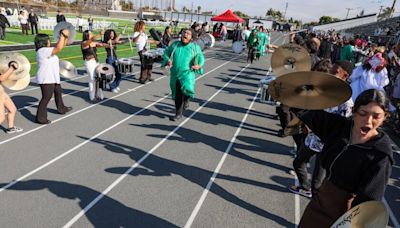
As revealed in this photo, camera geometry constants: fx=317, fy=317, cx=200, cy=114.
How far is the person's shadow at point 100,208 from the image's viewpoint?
12.4 ft

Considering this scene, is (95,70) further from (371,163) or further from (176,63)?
(371,163)

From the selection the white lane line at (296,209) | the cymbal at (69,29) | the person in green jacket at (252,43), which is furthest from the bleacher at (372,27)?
the white lane line at (296,209)

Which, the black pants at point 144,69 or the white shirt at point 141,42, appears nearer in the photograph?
the white shirt at point 141,42

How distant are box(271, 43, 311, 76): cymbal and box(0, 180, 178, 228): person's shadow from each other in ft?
8.32

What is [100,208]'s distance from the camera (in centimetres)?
400

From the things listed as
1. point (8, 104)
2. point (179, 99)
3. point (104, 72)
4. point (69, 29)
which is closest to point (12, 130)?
point (8, 104)

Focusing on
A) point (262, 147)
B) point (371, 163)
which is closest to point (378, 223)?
point (371, 163)

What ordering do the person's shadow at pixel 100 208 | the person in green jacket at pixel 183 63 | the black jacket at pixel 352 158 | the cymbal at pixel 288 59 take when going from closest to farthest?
the black jacket at pixel 352 158 < the person's shadow at pixel 100 208 < the cymbal at pixel 288 59 < the person in green jacket at pixel 183 63

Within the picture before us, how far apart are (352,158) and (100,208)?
10.1 feet

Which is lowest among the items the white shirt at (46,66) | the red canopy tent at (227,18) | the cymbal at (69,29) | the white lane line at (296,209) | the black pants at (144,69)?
the white lane line at (296,209)

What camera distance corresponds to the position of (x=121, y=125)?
6887 millimetres

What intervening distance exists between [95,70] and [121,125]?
210 cm

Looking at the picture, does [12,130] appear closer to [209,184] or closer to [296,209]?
[209,184]

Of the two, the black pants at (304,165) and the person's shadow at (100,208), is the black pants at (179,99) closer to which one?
the person's shadow at (100,208)
